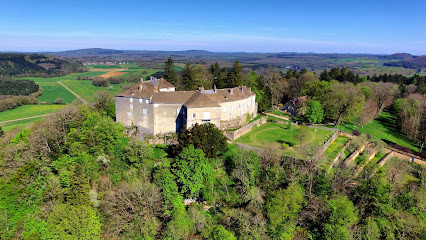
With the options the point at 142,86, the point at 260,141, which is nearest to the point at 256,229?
the point at 260,141

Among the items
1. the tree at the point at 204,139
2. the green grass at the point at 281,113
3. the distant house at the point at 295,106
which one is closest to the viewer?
the tree at the point at 204,139

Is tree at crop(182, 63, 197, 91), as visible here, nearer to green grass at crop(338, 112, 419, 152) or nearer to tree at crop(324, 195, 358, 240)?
green grass at crop(338, 112, 419, 152)

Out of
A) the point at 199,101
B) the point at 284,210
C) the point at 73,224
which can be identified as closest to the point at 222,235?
the point at 284,210

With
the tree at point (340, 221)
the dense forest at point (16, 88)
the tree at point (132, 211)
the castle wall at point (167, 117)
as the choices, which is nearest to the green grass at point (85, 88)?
the dense forest at point (16, 88)

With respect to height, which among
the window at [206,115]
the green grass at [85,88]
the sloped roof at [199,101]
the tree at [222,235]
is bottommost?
the tree at [222,235]

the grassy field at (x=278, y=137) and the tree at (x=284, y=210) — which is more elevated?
the grassy field at (x=278, y=137)

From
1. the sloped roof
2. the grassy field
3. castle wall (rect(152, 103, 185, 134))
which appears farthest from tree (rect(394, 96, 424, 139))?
castle wall (rect(152, 103, 185, 134))

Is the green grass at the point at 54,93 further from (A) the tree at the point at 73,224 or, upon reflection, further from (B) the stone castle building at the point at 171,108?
(A) the tree at the point at 73,224
